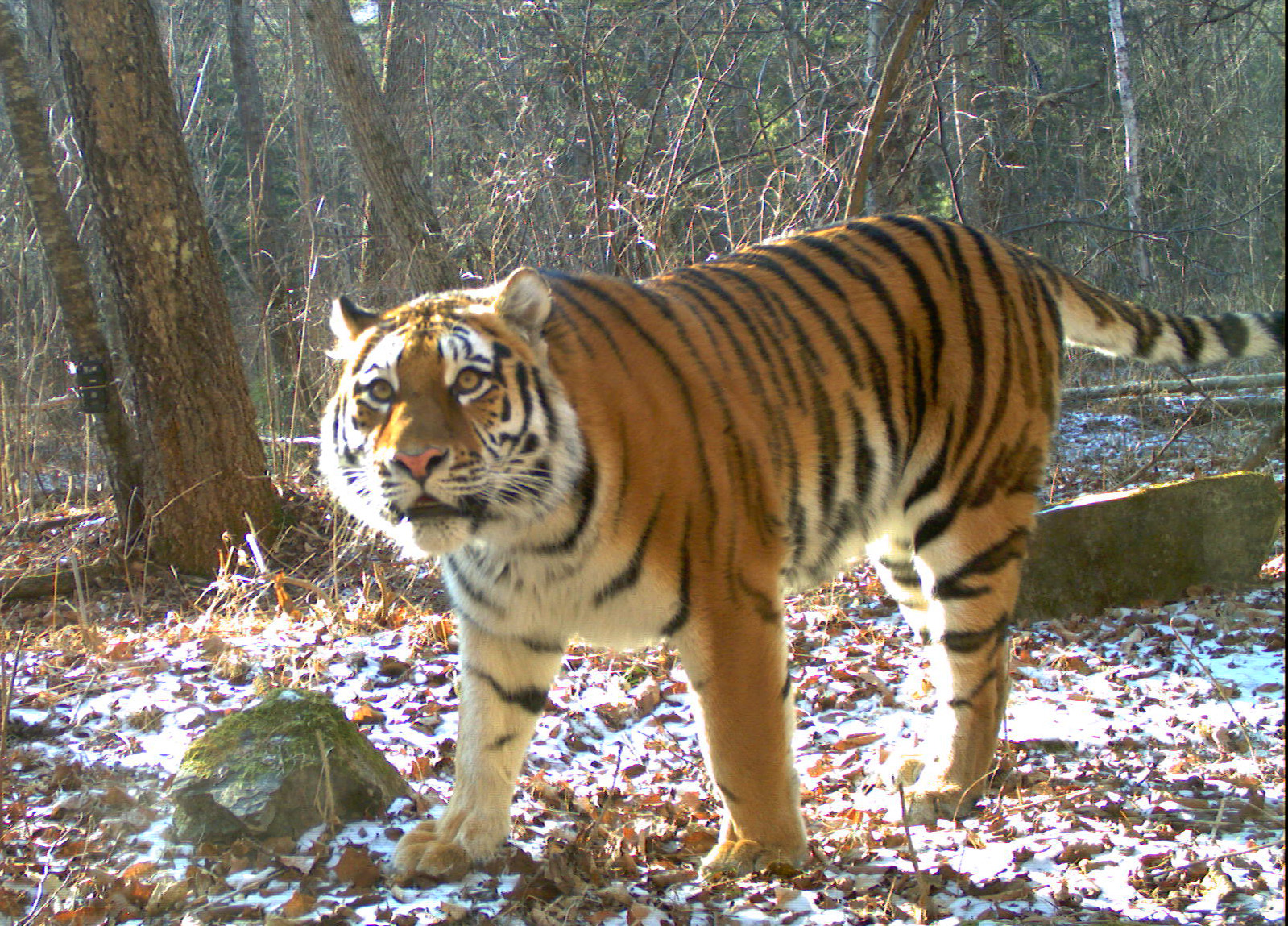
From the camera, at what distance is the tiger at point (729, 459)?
2.64 metres

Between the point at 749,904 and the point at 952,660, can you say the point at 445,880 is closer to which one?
the point at 749,904

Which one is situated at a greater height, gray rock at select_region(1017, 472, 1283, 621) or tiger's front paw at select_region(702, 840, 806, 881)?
gray rock at select_region(1017, 472, 1283, 621)

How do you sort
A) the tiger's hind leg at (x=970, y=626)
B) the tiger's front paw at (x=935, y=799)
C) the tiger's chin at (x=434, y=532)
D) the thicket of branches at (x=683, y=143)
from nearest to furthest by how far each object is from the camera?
the tiger's chin at (x=434, y=532), the tiger's front paw at (x=935, y=799), the tiger's hind leg at (x=970, y=626), the thicket of branches at (x=683, y=143)

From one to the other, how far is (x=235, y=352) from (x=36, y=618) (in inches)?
72.4

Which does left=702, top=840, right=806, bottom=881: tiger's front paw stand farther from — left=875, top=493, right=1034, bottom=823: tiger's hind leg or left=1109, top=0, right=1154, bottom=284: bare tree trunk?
left=1109, top=0, right=1154, bottom=284: bare tree trunk

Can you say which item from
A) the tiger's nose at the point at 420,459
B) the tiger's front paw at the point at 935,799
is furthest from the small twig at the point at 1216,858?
the tiger's nose at the point at 420,459

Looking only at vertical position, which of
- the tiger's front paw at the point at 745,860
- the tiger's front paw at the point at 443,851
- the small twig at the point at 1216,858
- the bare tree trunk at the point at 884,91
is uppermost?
the bare tree trunk at the point at 884,91

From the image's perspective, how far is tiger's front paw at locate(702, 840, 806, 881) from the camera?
2879mm

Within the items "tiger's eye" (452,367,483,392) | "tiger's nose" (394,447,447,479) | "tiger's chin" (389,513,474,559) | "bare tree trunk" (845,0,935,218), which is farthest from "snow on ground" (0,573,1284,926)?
"bare tree trunk" (845,0,935,218)

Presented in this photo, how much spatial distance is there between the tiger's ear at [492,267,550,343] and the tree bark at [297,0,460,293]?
498cm

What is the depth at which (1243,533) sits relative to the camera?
5078mm

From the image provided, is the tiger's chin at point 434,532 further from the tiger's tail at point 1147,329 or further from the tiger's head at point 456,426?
the tiger's tail at point 1147,329

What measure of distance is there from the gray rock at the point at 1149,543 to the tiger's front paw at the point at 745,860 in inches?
105

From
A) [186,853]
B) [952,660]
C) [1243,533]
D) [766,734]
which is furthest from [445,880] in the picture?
[1243,533]
